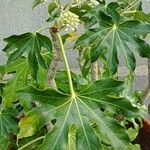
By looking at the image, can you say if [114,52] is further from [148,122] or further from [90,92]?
[148,122]

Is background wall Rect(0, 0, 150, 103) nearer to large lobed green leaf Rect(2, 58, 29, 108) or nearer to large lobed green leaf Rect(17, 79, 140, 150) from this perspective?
large lobed green leaf Rect(2, 58, 29, 108)

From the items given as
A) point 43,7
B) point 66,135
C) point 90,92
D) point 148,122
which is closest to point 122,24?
point 90,92

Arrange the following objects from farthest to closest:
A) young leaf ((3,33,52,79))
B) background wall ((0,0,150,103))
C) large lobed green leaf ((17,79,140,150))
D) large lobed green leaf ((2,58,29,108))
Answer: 1. background wall ((0,0,150,103))
2. large lobed green leaf ((2,58,29,108))
3. young leaf ((3,33,52,79))
4. large lobed green leaf ((17,79,140,150))

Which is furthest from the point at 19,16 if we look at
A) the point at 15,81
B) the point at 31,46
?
the point at 31,46

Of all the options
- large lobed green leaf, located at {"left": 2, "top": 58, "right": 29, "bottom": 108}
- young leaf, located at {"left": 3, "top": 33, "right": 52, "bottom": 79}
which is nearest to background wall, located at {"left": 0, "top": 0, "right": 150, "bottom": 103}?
large lobed green leaf, located at {"left": 2, "top": 58, "right": 29, "bottom": 108}

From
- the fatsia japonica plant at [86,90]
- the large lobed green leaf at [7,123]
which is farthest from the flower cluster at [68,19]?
the large lobed green leaf at [7,123]

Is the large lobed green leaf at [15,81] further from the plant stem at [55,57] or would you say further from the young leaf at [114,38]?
the young leaf at [114,38]
